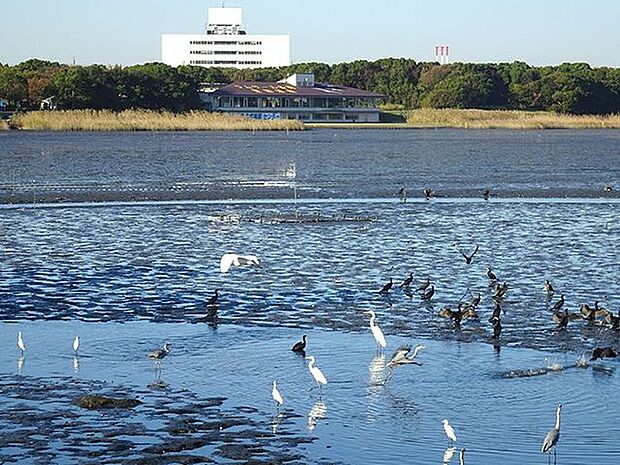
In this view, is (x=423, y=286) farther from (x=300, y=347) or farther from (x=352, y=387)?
(x=352, y=387)

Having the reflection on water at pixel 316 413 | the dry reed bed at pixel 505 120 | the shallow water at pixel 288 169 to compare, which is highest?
the dry reed bed at pixel 505 120

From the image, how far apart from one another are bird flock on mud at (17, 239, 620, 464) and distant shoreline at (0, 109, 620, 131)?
7384 centimetres

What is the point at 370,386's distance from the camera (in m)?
13.4

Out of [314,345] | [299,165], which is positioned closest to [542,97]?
[299,165]

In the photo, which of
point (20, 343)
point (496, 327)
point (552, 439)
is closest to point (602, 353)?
point (496, 327)

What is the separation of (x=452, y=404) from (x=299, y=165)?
39109 mm

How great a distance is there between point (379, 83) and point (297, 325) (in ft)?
455

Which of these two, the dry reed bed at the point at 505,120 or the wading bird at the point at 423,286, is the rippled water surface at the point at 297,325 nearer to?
the wading bird at the point at 423,286

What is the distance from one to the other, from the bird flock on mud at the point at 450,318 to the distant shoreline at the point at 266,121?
73835 millimetres

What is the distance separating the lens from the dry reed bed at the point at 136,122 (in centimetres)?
9069

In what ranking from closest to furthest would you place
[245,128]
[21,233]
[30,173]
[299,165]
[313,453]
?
1. [313,453]
2. [21,233]
3. [30,173]
4. [299,165]
5. [245,128]

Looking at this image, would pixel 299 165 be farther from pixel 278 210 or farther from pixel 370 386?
pixel 370 386

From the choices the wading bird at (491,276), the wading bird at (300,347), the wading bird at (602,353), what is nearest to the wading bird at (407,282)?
the wading bird at (491,276)

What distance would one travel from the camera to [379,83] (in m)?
153
